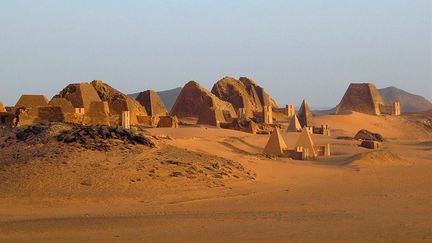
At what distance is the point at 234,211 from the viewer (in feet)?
37.5

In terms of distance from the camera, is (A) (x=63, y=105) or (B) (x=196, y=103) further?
(B) (x=196, y=103)

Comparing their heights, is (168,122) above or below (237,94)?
below

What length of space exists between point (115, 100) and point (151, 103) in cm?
574

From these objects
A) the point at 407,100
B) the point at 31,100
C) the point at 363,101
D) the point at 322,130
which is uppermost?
the point at 407,100

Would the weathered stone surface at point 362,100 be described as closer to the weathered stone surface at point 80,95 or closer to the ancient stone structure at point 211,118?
the ancient stone structure at point 211,118

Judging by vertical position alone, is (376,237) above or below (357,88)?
below

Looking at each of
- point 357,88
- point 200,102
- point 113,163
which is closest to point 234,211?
point 113,163

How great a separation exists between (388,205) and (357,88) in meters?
45.8

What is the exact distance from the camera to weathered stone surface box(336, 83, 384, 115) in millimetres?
56219

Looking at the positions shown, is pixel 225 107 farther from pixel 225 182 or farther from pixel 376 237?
pixel 376 237

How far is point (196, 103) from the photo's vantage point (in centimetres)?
4538

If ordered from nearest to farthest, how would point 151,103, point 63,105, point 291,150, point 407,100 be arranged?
point 291,150
point 63,105
point 151,103
point 407,100

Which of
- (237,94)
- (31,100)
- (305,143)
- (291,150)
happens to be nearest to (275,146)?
(291,150)

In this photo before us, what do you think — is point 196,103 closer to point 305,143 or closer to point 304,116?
point 304,116
